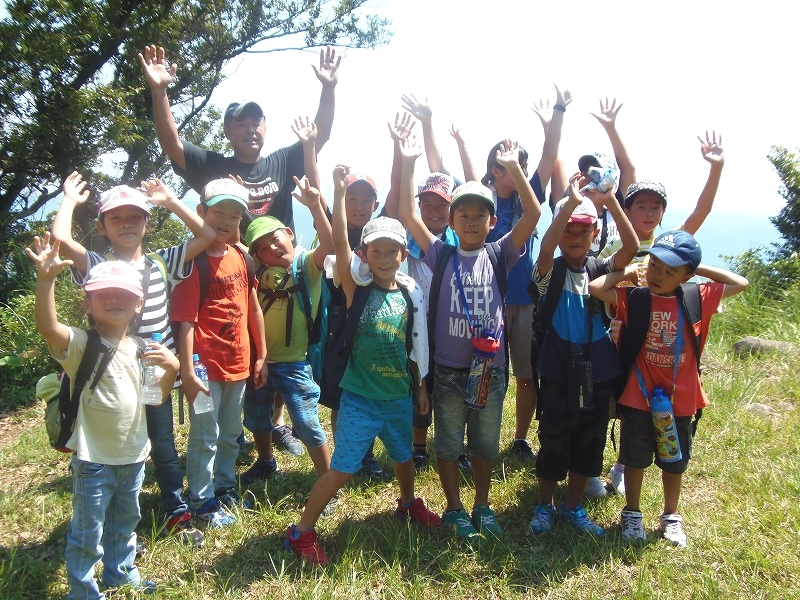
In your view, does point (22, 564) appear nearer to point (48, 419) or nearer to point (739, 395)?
point (48, 419)

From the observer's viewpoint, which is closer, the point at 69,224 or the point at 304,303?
the point at 69,224

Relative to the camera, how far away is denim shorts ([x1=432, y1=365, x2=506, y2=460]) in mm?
3395

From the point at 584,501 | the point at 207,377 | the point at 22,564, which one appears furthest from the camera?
the point at 584,501

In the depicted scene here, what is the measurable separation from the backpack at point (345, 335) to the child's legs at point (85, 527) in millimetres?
1252

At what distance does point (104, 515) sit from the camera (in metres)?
2.76

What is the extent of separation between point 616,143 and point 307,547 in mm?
3604

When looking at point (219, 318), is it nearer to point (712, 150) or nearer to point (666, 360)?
point (666, 360)

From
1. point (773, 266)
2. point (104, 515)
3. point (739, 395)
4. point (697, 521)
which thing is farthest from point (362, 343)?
point (773, 266)

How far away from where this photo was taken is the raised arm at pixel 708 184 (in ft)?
12.6

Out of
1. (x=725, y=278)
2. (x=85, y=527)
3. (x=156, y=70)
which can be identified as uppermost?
(x=156, y=70)

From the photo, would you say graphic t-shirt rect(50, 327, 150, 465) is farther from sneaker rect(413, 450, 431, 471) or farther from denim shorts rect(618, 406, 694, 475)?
denim shorts rect(618, 406, 694, 475)

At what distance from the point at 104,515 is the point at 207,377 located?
0.92m

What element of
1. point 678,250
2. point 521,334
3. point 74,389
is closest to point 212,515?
point 74,389

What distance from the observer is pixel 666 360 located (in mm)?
3375
